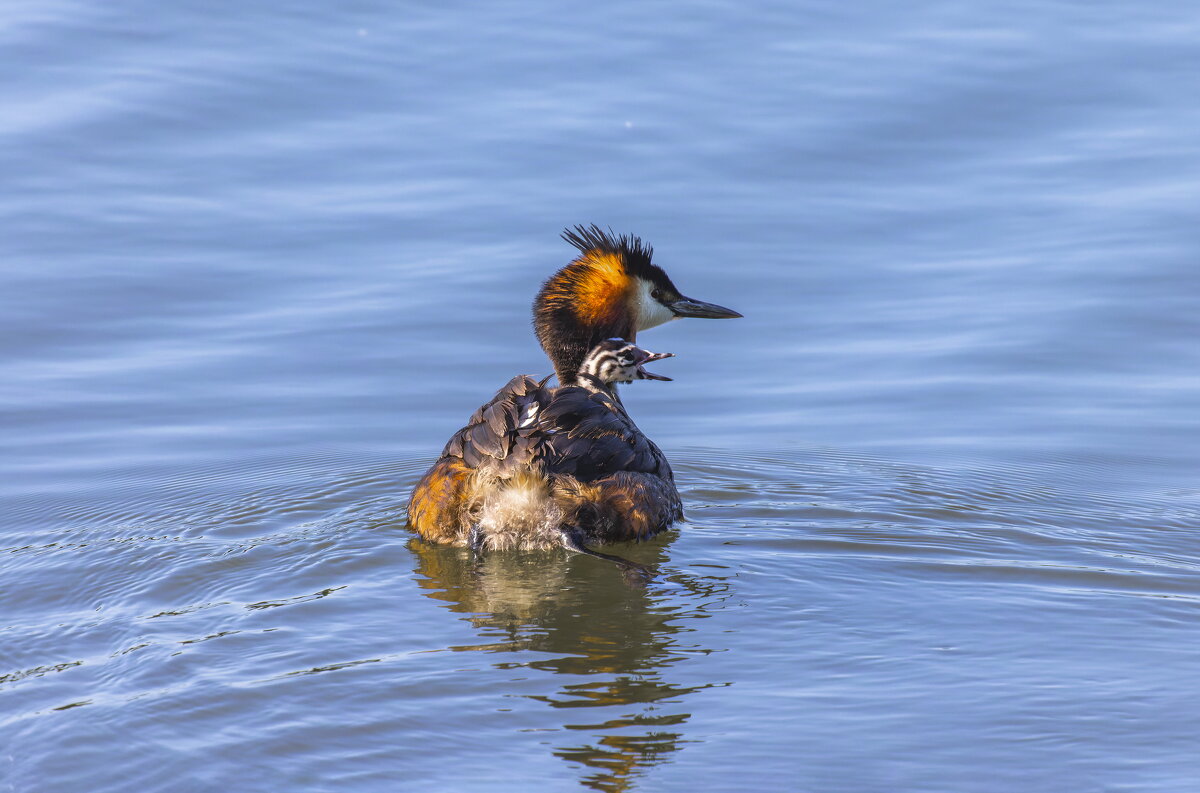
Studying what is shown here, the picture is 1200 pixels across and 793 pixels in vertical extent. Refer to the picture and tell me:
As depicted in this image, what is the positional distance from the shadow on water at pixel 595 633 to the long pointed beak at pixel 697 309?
2.19 meters

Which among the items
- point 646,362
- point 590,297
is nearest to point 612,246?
point 590,297

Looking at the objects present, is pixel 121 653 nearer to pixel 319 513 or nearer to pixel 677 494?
pixel 319 513

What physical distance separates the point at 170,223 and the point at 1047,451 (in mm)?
6530

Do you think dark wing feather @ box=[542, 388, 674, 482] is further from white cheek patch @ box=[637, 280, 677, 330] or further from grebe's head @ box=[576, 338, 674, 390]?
white cheek patch @ box=[637, 280, 677, 330]

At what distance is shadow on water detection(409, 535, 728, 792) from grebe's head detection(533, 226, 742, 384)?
170 cm

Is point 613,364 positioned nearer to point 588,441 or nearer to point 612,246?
point 612,246

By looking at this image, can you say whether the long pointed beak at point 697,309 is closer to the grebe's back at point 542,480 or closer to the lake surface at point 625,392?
the lake surface at point 625,392

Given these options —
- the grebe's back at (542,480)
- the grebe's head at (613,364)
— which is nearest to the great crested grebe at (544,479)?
the grebe's back at (542,480)

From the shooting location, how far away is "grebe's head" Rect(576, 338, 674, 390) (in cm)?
807

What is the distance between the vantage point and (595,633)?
5617mm

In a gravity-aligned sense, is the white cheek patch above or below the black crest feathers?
below

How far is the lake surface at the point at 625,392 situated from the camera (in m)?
4.77

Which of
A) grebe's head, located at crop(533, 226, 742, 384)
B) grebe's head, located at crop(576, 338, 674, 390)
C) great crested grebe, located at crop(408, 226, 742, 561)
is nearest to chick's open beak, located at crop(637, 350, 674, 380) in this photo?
grebe's head, located at crop(576, 338, 674, 390)

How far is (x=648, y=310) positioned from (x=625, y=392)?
1.42m
